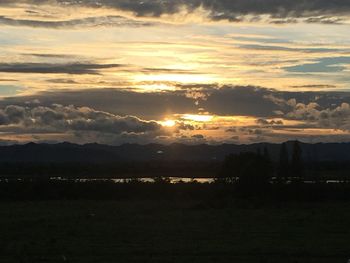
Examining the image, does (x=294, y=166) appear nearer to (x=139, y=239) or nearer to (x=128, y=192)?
(x=128, y=192)

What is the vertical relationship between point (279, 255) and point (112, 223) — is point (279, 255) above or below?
above

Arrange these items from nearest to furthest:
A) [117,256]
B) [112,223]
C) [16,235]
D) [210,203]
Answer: [117,256]
[16,235]
[112,223]
[210,203]

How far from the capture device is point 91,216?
4341cm

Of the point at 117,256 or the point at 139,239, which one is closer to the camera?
the point at 117,256

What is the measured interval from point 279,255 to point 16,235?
1480 cm

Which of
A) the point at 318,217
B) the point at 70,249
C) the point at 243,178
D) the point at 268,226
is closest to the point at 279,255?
the point at 70,249

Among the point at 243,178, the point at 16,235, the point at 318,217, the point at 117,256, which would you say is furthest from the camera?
the point at 243,178

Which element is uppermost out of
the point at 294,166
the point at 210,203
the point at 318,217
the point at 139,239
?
the point at 139,239

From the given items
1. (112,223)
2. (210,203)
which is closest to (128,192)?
(210,203)

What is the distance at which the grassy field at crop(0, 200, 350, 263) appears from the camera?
77.8ft

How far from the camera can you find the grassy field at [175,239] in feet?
77.8

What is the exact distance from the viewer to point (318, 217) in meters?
42.2

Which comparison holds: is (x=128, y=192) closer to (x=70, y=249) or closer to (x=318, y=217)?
(x=318, y=217)

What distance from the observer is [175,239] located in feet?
94.6
